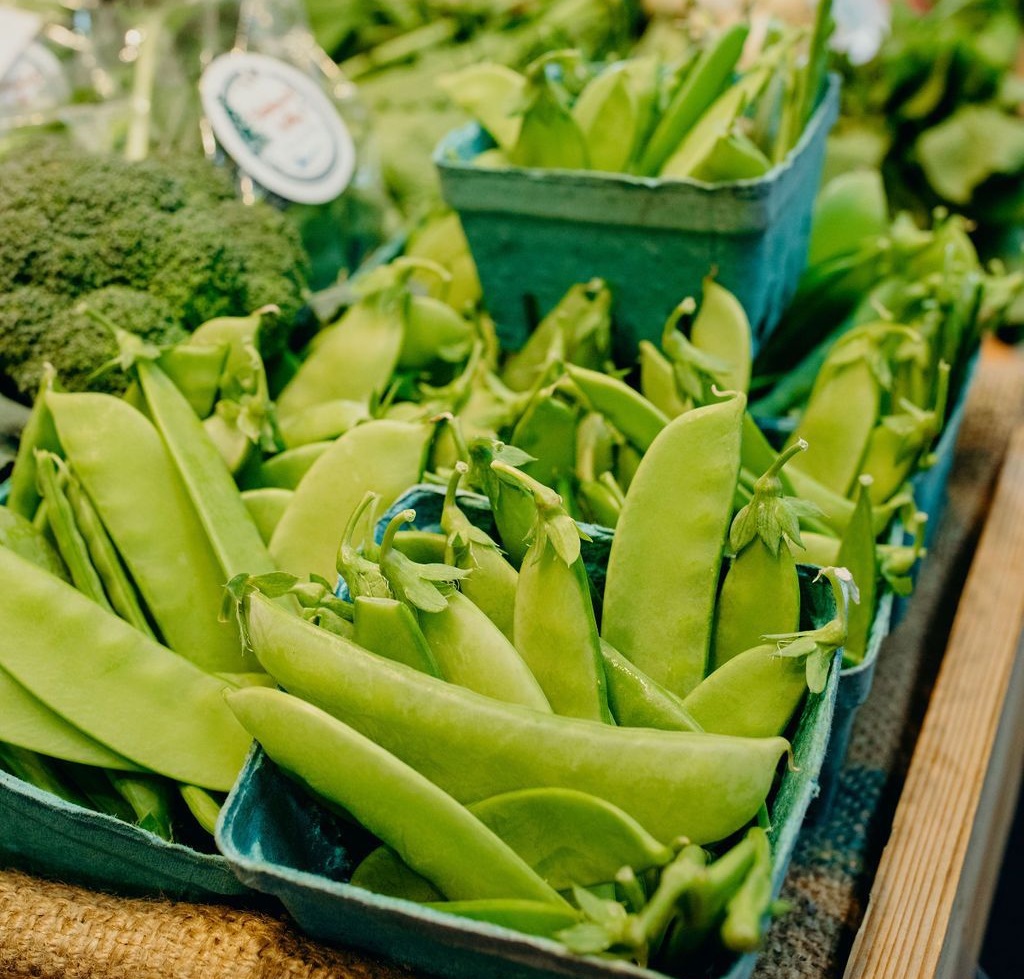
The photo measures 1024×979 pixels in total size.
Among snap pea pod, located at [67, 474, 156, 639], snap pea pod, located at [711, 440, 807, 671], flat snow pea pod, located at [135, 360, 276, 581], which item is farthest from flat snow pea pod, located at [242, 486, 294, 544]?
snap pea pod, located at [711, 440, 807, 671]

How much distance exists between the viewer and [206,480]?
89 cm

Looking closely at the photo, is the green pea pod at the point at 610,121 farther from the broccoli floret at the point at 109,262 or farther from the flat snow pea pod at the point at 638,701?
the flat snow pea pod at the point at 638,701

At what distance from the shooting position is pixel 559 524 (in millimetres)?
674

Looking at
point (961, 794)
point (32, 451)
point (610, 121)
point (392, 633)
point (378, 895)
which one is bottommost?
point (961, 794)

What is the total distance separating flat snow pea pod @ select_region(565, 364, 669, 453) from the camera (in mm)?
935

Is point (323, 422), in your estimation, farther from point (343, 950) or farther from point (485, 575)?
point (343, 950)

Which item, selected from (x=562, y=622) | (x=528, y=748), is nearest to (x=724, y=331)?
(x=562, y=622)

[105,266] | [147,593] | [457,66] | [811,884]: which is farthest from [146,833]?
[457,66]

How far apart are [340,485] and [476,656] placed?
0.29 m

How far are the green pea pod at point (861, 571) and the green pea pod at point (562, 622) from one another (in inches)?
11.8

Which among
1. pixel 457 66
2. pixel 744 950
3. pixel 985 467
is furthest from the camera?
pixel 457 66

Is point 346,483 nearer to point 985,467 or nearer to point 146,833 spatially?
point 146,833

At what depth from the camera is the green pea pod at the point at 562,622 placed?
0.68m

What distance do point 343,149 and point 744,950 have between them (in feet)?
4.33
